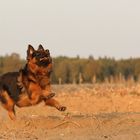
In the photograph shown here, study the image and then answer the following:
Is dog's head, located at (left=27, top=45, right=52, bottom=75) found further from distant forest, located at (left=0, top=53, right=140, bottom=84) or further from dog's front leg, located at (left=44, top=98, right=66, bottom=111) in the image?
distant forest, located at (left=0, top=53, right=140, bottom=84)

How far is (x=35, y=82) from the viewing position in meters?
11.2

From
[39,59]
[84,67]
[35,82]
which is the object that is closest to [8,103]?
[35,82]

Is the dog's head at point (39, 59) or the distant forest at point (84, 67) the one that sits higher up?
the dog's head at point (39, 59)

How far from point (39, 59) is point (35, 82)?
1.63ft

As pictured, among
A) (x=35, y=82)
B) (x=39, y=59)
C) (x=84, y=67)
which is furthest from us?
(x=84, y=67)

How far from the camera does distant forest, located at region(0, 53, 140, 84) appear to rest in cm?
4941

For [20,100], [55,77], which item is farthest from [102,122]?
[55,77]

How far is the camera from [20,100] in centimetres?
1134

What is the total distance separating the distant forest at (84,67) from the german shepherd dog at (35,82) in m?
36.5

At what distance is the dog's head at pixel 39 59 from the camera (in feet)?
35.9

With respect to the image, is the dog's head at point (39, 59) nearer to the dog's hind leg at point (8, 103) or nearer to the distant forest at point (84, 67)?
the dog's hind leg at point (8, 103)

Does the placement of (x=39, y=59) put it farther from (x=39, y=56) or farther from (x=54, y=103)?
(x=54, y=103)

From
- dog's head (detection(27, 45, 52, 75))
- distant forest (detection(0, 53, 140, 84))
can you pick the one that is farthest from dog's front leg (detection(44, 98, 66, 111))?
distant forest (detection(0, 53, 140, 84))

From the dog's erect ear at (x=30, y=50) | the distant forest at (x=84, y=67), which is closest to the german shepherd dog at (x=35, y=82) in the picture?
the dog's erect ear at (x=30, y=50)
